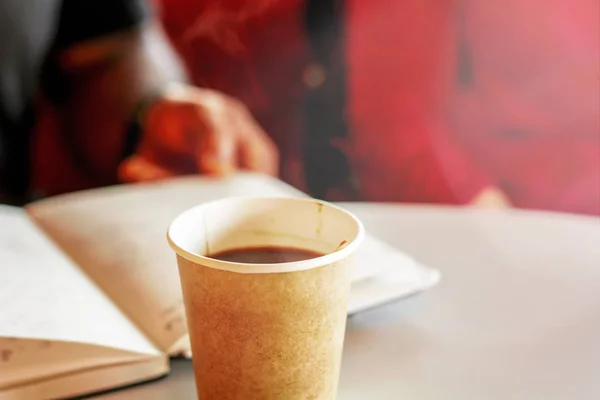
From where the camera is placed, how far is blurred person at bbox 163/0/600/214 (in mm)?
1062

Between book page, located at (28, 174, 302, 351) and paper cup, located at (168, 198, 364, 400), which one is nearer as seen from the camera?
paper cup, located at (168, 198, 364, 400)

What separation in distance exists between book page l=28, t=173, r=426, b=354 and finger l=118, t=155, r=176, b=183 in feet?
0.67

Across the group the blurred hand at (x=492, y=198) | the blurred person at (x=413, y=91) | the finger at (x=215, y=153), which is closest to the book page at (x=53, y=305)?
the finger at (x=215, y=153)

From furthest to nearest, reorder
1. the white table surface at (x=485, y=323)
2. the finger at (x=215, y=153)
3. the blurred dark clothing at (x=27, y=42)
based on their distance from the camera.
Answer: the blurred dark clothing at (x=27, y=42) < the finger at (x=215, y=153) < the white table surface at (x=485, y=323)

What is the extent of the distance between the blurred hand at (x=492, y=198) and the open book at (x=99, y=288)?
0.57m

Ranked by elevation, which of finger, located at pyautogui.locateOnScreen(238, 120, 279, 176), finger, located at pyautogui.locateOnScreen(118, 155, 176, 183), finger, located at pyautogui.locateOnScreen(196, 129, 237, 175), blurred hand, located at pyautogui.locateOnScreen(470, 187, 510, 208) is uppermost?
finger, located at pyautogui.locateOnScreen(196, 129, 237, 175)

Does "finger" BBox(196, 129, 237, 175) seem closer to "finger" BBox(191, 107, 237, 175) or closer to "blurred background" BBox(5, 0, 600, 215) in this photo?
"finger" BBox(191, 107, 237, 175)

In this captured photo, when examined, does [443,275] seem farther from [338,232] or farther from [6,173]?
[6,173]

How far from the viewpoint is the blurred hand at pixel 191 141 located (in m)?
0.96

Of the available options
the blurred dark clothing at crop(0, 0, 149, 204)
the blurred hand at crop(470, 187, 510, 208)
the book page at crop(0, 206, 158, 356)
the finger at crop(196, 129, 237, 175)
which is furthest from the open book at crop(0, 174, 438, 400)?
the blurred hand at crop(470, 187, 510, 208)

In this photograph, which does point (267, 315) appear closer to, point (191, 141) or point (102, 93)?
point (191, 141)

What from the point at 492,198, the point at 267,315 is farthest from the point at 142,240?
the point at 492,198

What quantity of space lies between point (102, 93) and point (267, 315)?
925 mm

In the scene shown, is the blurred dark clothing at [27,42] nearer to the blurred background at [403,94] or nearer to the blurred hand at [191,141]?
the blurred background at [403,94]
